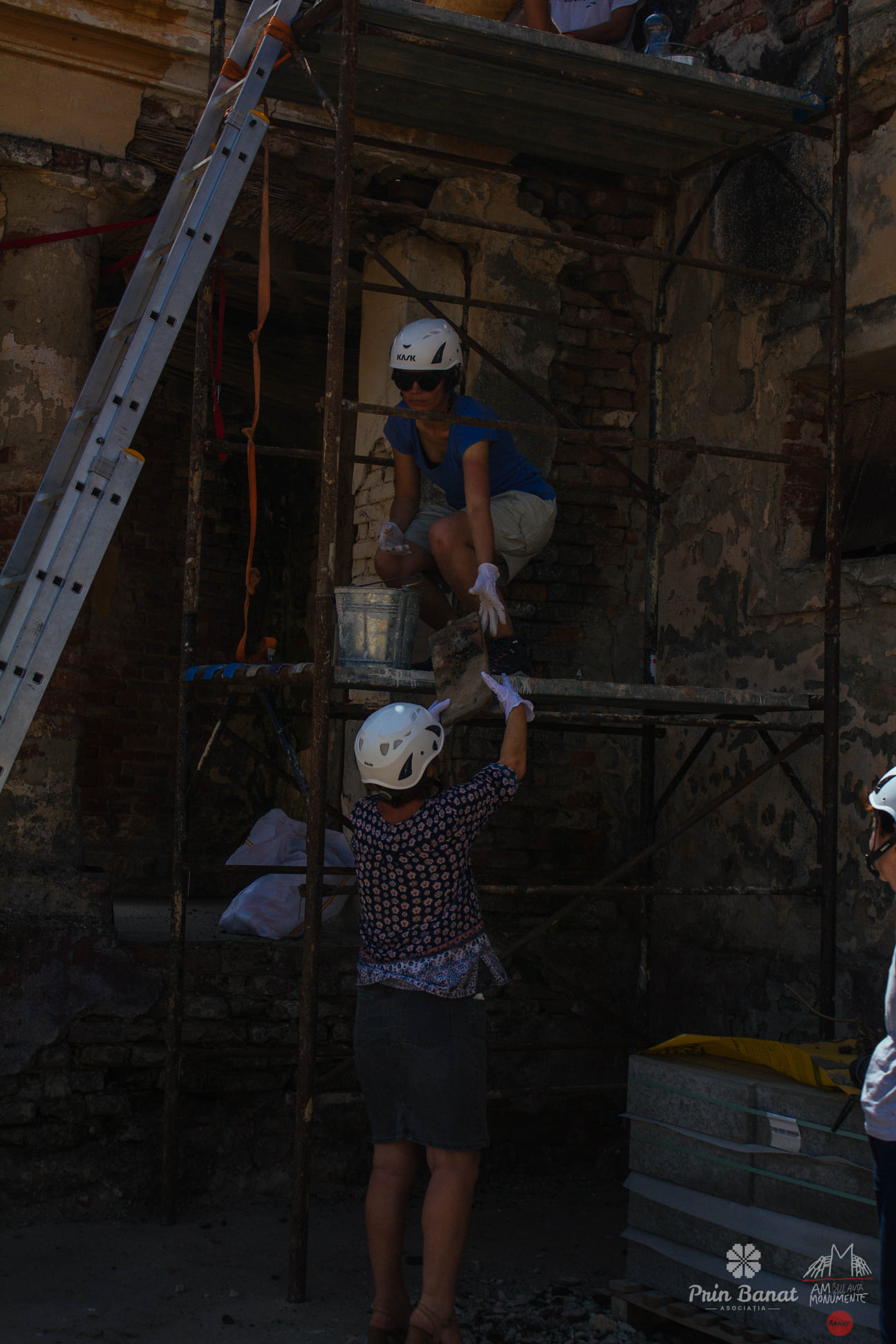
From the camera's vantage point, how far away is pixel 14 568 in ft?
11.9

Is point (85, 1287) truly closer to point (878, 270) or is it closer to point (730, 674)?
point (730, 674)

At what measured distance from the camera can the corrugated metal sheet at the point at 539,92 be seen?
403 cm

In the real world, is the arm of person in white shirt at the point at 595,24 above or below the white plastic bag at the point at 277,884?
above

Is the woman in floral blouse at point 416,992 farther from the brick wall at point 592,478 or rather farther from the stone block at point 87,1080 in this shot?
the brick wall at point 592,478

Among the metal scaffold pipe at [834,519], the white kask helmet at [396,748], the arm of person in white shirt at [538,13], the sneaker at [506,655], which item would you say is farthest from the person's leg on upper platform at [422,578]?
the arm of person in white shirt at [538,13]

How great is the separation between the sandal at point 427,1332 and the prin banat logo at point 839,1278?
918mm

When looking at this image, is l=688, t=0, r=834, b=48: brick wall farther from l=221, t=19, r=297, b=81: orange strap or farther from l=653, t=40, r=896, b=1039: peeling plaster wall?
l=221, t=19, r=297, b=81: orange strap

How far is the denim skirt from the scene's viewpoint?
128 inches

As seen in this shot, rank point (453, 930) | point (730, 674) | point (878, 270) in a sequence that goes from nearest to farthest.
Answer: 1. point (453, 930)
2. point (878, 270)
3. point (730, 674)

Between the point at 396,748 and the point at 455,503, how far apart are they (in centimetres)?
143

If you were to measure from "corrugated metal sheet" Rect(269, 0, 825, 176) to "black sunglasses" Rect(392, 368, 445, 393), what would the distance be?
0.97 metres

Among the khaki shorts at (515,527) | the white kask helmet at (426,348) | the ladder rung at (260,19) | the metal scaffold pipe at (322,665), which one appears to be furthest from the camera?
the khaki shorts at (515,527)

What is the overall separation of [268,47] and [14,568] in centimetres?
180

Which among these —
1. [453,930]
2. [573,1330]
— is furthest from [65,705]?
[573,1330]
